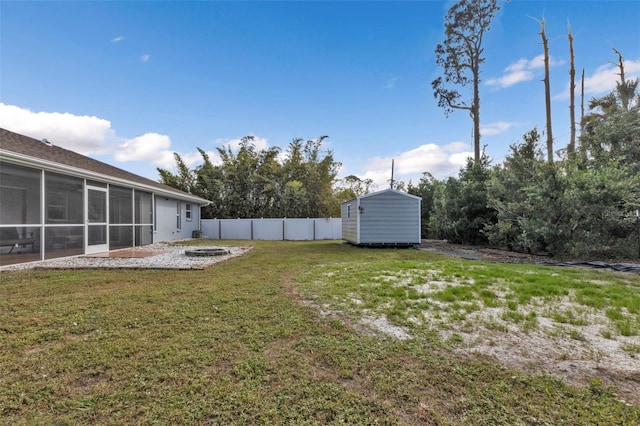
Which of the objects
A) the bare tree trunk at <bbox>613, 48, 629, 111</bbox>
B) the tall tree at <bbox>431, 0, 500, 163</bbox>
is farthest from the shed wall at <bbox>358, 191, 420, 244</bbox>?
the bare tree trunk at <bbox>613, 48, 629, 111</bbox>

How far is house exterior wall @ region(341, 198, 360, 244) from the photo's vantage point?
1163 centimetres

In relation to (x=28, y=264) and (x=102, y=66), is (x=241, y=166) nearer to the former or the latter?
(x=102, y=66)

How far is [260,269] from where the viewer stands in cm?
615

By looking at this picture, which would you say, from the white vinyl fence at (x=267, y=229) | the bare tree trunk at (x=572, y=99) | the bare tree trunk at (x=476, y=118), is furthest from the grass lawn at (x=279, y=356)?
the bare tree trunk at (x=572, y=99)

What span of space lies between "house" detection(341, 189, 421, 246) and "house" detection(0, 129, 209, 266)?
807cm

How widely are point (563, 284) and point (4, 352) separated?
6.90 metres

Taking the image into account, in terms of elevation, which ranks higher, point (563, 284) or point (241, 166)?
point (241, 166)

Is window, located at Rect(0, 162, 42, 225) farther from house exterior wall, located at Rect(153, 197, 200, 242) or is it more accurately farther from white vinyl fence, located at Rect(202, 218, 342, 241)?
white vinyl fence, located at Rect(202, 218, 342, 241)

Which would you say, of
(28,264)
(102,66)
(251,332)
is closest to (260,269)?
(251,332)

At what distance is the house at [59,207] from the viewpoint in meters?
6.18

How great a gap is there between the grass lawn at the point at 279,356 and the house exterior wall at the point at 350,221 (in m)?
7.00

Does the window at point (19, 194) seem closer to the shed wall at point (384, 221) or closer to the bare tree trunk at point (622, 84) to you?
the shed wall at point (384, 221)

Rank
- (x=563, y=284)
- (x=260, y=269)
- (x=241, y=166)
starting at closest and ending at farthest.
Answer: (x=563, y=284)
(x=260, y=269)
(x=241, y=166)

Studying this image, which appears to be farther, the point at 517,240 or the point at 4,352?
the point at 517,240
